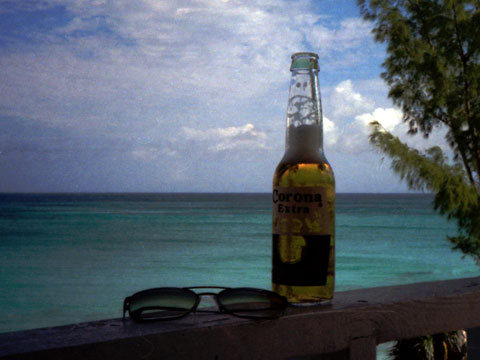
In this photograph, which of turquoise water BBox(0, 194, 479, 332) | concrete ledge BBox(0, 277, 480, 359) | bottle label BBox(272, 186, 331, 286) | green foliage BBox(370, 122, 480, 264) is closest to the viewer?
concrete ledge BBox(0, 277, 480, 359)

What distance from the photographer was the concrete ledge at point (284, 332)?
1.80 ft

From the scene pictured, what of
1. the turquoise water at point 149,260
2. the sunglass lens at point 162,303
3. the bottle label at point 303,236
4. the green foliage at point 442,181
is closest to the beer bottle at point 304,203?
the bottle label at point 303,236

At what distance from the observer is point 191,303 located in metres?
0.64

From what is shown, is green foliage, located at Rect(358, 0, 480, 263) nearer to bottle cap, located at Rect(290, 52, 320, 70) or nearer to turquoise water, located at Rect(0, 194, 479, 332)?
bottle cap, located at Rect(290, 52, 320, 70)

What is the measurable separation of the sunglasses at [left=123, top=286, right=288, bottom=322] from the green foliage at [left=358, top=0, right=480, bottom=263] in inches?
199

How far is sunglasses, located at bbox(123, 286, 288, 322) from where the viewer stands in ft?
2.03

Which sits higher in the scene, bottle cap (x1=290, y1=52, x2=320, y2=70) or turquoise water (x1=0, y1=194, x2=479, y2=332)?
bottle cap (x1=290, y1=52, x2=320, y2=70)

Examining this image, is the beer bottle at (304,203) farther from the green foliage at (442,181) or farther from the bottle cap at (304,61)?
the green foliage at (442,181)

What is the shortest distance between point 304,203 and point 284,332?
0.58ft

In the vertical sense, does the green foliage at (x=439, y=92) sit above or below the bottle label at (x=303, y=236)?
above

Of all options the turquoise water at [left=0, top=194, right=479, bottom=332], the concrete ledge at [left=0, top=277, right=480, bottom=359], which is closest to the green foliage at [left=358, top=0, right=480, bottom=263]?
the concrete ledge at [left=0, top=277, right=480, bottom=359]

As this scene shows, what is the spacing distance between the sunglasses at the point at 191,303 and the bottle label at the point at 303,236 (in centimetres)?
7

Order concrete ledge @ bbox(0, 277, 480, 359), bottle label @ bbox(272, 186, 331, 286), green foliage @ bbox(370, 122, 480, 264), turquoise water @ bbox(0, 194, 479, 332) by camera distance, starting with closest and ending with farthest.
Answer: concrete ledge @ bbox(0, 277, 480, 359), bottle label @ bbox(272, 186, 331, 286), green foliage @ bbox(370, 122, 480, 264), turquoise water @ bbox(0, 194, 479, 332)

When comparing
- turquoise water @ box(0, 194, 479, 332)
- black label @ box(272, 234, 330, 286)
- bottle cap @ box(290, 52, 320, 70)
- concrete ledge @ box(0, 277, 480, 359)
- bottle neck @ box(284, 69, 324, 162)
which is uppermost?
bottle cap @ box(290, 52, 320, 70)
